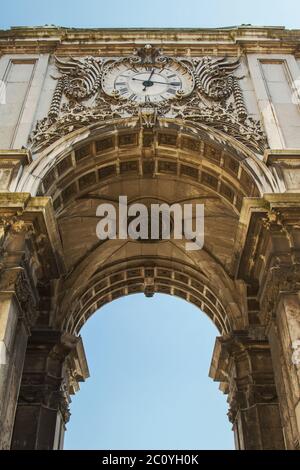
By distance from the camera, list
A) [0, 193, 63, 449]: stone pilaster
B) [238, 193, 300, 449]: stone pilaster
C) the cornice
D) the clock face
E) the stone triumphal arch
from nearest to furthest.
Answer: [238, 193, 300, 449]: stone pilaster < [0, 193, 63, 449]: stone pilaster < the stone triumphal arch < the clock face < the cornice

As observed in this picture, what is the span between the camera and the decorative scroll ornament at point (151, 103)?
1330cm

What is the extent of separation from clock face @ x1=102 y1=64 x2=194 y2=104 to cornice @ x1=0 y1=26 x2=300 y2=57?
3.56 ft

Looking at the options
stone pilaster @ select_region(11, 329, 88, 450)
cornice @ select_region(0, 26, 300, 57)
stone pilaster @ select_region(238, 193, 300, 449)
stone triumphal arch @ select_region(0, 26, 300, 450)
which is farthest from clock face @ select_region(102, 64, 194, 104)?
stone pilaster @ select_region(11, 329, 88, 450)

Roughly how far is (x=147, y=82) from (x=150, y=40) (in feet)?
8.34

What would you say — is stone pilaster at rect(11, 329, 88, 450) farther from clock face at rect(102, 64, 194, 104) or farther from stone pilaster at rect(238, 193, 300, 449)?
clock face at rect(102, 64, 194, 104)

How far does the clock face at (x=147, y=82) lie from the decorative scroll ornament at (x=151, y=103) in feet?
0.39

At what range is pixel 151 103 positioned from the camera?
1416 centimetres

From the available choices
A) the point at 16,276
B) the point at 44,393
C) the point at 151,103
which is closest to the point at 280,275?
the point at 16,276

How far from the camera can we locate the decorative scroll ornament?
13.3 meters

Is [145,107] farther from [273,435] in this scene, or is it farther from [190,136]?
[273,435]

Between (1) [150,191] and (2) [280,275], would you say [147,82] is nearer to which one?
(1) [150,191]

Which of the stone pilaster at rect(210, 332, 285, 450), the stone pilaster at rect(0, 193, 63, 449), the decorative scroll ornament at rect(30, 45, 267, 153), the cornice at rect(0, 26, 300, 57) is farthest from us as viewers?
the cornice at rect(0, 26, 300, 57)

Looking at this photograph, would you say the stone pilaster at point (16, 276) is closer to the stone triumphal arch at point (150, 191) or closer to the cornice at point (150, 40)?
the stone triumphal arch at point (150, 191)
